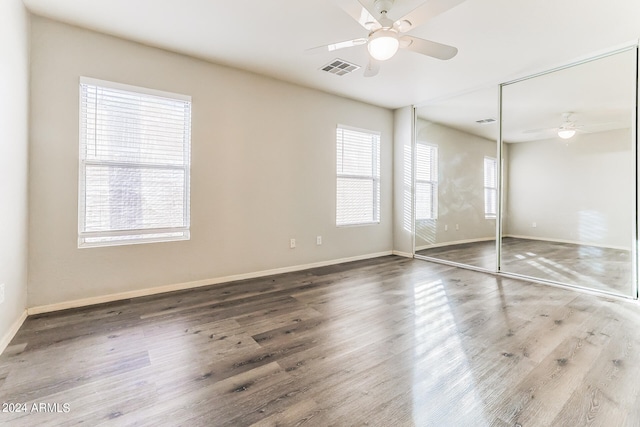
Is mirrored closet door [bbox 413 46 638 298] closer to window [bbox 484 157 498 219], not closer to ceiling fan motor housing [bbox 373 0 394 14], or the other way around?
window [bbox 484 157 498 219]

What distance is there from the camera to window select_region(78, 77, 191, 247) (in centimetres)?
276

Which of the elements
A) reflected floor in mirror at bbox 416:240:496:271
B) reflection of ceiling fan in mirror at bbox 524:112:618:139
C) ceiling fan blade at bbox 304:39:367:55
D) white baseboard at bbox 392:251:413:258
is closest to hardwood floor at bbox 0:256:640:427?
reflected floor in mirror at bbox 416:240:496:271

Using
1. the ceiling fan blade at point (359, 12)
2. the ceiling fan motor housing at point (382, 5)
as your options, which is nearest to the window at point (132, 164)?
the ceiling fan blade at point (359, 12)

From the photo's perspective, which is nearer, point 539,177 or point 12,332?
point 12,332

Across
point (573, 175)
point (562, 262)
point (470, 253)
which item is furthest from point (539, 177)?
point (470, 253)

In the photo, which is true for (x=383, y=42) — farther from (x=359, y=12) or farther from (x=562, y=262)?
(x=562, y=262)

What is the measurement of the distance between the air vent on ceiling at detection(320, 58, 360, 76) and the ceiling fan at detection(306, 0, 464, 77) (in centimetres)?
108

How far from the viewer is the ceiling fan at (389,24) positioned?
1.88 m

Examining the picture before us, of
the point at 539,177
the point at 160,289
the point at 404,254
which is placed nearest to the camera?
the point at 160,289

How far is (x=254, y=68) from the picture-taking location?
3.54 m

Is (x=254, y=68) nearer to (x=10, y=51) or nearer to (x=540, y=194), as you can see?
(x=10, y=51)

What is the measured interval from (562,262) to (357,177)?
2.98 meters

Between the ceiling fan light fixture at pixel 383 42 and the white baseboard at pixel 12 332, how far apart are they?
10.9 ft

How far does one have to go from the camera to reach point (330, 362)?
1826 millimetres
